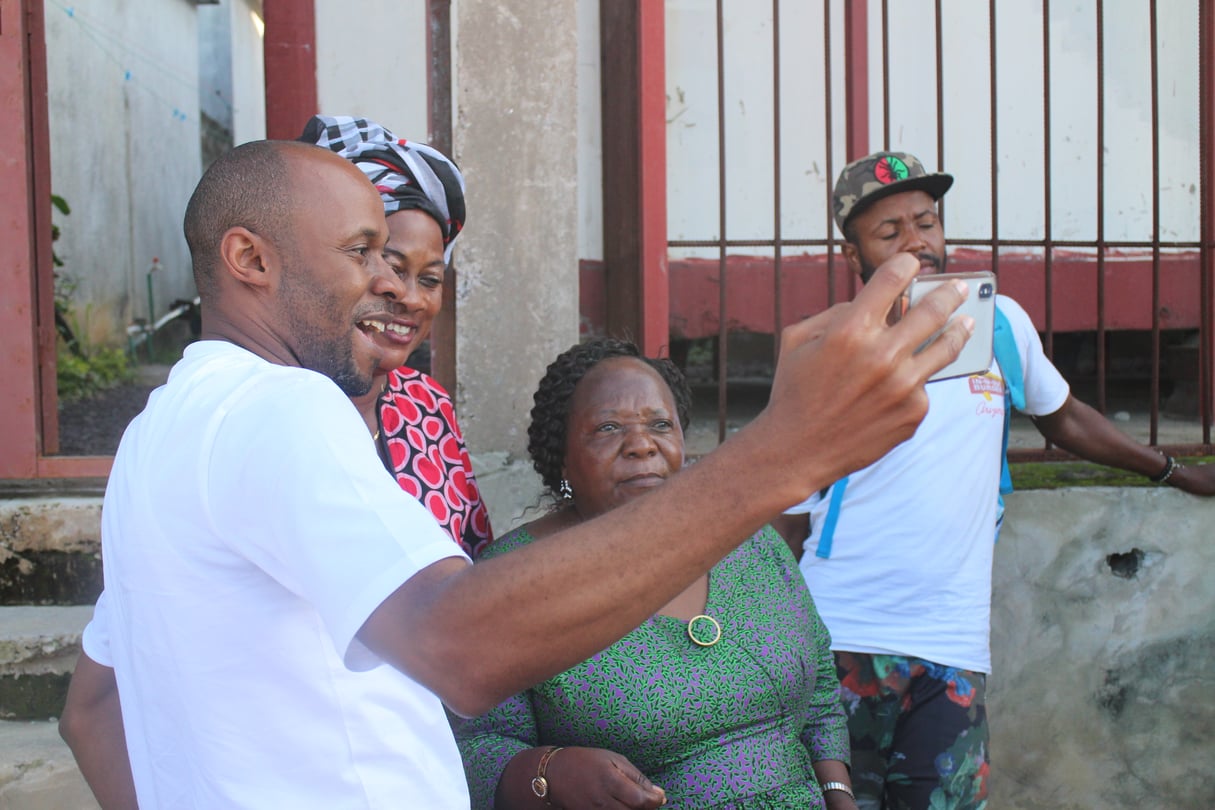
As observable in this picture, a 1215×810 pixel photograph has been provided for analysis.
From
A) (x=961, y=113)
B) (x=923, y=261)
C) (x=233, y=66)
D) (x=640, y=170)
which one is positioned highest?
(x=233, y=66)

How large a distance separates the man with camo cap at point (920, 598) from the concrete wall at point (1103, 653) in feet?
2.63

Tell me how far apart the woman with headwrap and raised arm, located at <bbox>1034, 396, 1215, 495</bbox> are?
1550mm

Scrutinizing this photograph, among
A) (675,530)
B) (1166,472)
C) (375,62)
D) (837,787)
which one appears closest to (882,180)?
(1166,472)

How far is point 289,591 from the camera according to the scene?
1006 mm

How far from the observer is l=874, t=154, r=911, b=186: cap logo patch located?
2.68m

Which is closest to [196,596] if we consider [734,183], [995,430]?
[995,430]

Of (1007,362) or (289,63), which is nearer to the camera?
(1007,362)

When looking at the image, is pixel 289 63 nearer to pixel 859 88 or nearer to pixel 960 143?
pixel 859 88

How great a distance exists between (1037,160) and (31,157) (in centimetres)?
423

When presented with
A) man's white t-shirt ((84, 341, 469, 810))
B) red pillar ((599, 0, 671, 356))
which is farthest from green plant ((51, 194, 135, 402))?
man's white t-shirt ((84, 341, 469, 810))

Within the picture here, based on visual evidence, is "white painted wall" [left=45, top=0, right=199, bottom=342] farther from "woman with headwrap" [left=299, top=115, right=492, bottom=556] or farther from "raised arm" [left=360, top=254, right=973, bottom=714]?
"raised arm" [left=360, top=254, right=973, bottom=714]

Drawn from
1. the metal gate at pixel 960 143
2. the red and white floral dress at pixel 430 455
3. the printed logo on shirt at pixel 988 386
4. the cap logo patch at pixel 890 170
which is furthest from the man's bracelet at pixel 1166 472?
the red and white floral dress at pixel 430 455

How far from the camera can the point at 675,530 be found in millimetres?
927

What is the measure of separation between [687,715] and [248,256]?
111 cm
